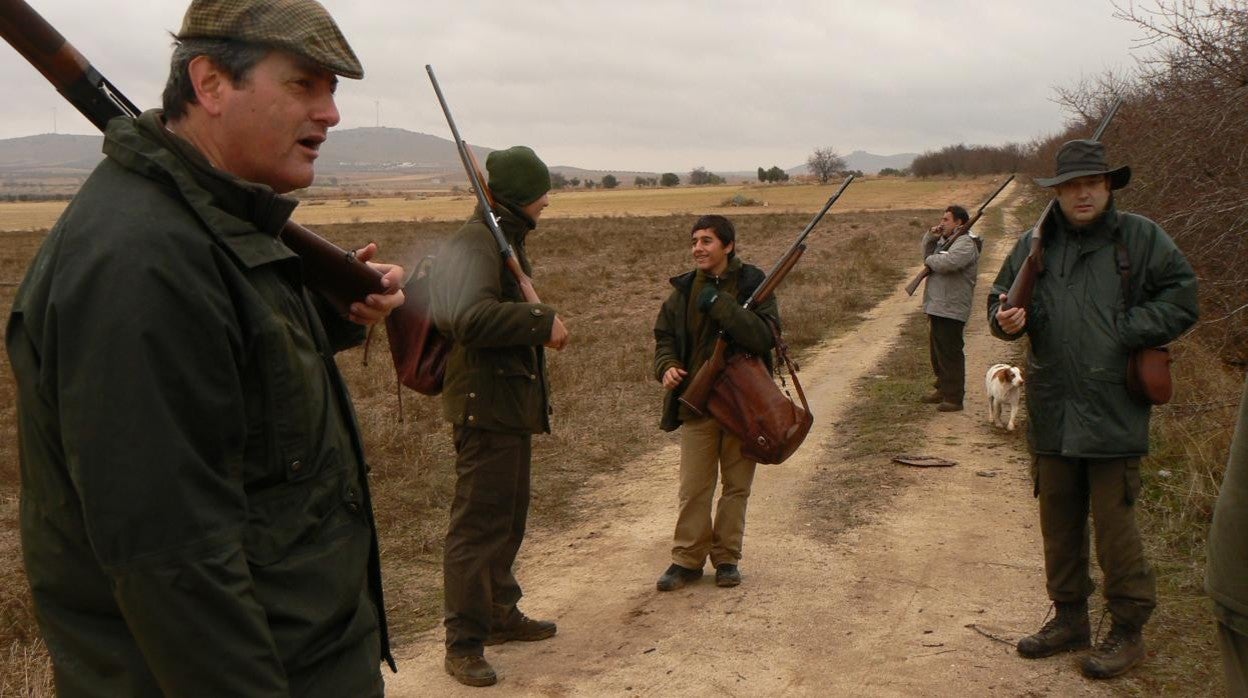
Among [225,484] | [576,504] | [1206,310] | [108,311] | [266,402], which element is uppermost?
[108,311]

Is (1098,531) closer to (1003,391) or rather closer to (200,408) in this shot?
(200,408)

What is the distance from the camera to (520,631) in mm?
5223

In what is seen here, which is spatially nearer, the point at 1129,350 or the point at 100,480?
the point at 100,480

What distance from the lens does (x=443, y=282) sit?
4730 mm

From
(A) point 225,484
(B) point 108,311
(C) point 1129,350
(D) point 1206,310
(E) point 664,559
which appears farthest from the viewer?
(D) point 1206,310

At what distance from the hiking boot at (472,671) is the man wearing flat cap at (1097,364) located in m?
2.50

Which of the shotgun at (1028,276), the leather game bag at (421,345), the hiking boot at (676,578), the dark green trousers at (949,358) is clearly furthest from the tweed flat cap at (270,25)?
the dark green trousers at (949,358)

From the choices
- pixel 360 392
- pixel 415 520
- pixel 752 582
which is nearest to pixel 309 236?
pixel 752 582

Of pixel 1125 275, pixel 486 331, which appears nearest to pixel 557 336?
pixel 486 331

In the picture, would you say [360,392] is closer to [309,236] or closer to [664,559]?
[664,559]

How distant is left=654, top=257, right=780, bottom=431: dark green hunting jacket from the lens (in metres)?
5.69

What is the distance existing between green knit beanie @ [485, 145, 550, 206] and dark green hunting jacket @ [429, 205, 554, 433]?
8cm

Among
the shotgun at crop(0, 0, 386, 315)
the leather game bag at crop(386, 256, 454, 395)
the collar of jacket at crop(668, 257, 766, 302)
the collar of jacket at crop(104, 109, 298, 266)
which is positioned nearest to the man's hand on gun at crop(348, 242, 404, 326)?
the shotgun at crop(0, 0, 386, 315)

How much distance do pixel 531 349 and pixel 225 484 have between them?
315cm
